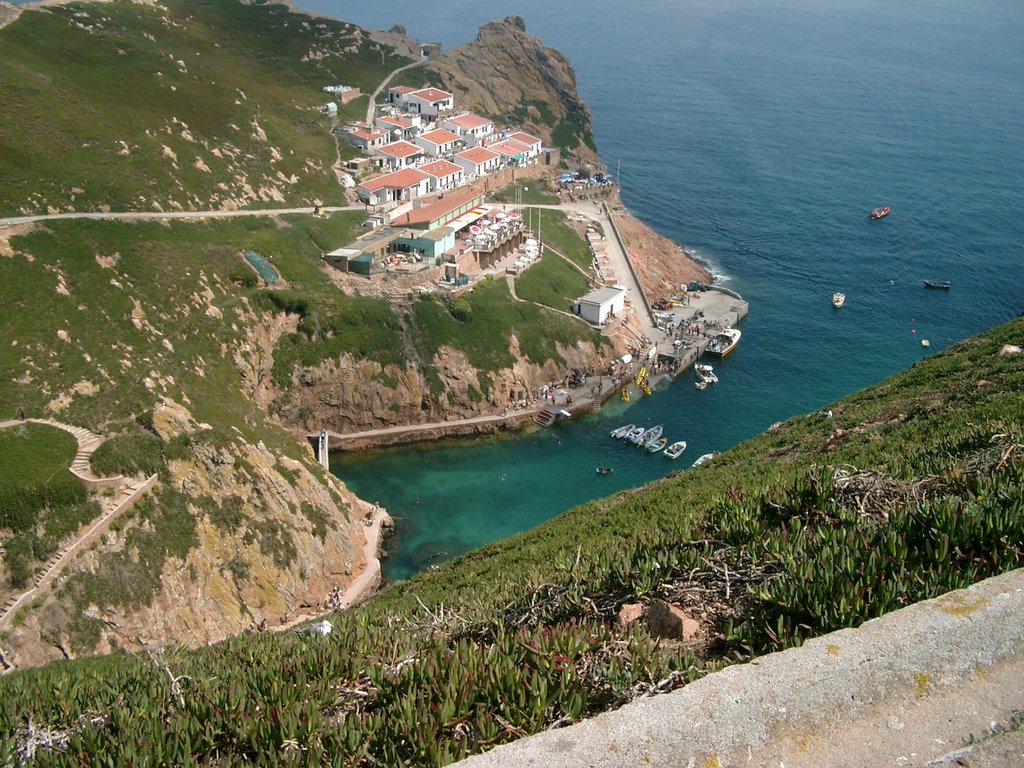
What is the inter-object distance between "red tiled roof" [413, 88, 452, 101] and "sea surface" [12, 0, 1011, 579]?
95.4 ft

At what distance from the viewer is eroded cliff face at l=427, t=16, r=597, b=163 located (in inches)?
4719

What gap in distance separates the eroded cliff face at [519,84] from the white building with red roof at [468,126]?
10956 mm

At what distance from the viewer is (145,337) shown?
1939 inches

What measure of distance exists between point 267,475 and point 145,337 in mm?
12811

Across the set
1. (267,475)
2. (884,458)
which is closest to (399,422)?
(267,475)

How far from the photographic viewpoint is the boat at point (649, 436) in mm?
61406

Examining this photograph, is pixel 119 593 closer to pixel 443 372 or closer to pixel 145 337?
pixel 145 337

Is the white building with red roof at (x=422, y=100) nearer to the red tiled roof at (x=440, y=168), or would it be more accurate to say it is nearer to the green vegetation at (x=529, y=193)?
the green vegetation at (x=529, y=193)

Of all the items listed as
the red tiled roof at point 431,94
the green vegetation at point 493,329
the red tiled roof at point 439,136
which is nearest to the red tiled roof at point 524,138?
the red tiled roof at point 439,136

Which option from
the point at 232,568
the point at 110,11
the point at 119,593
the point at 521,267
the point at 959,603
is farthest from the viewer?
the point at 110,11

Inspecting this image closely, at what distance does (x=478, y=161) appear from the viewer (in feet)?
313

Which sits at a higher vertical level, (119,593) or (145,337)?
(145,337)

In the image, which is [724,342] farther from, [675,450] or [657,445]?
[675,450]

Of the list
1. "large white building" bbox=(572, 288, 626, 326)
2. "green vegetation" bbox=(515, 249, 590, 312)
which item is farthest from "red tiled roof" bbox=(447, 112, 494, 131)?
"large white building" bbox=(572, 288, 626, 326)
